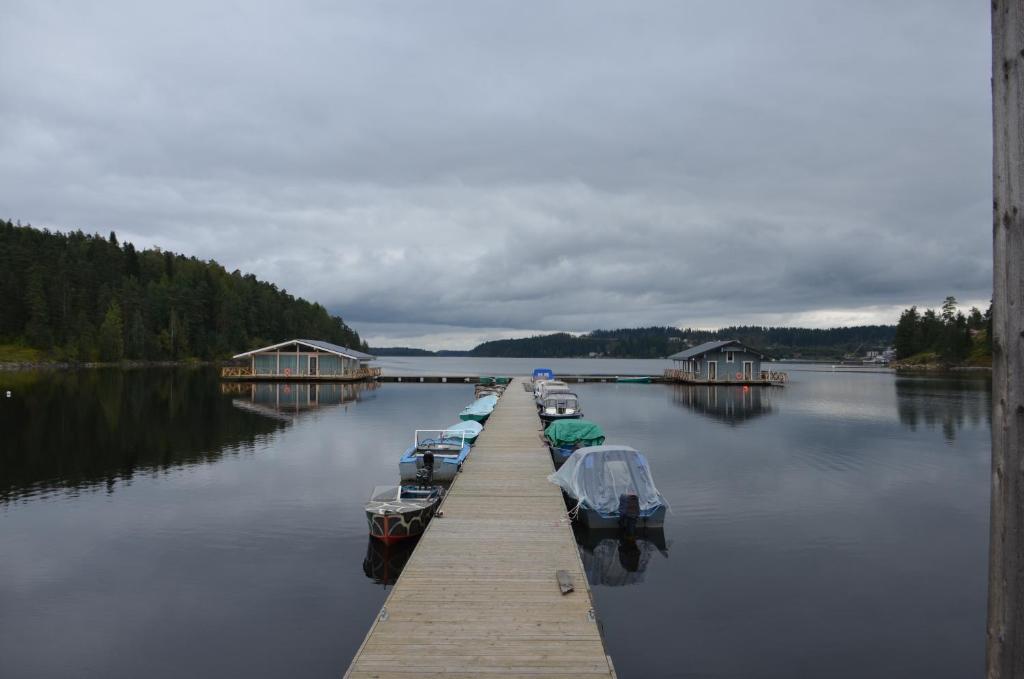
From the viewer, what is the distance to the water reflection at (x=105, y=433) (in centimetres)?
2669

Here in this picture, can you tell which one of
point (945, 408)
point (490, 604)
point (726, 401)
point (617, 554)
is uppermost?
point (490, 604)

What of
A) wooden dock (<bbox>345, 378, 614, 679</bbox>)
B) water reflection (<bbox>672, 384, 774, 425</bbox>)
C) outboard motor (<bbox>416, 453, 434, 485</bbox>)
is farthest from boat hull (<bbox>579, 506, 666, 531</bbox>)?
water reflection (<bbox>672, 384, 774, 425</bbox>)

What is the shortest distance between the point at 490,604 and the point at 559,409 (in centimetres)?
2953

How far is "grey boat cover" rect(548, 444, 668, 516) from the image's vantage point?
19328 millimetres

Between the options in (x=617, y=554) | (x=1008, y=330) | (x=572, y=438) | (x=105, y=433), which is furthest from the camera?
(x=105, y=433)

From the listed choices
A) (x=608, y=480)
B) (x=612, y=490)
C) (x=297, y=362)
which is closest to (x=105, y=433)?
(x=608, y=480)

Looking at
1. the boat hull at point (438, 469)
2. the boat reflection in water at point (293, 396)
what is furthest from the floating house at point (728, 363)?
the boat hull at point (438, 469)

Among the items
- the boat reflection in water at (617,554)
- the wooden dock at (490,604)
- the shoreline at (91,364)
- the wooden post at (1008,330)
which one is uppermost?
the wooden post at (1008,330)

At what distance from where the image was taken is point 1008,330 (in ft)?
10.8

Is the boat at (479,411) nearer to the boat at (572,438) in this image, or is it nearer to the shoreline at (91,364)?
the boat at (572,438)

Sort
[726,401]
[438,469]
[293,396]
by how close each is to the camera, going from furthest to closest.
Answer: [293,396] → [726,401] → [438,469]

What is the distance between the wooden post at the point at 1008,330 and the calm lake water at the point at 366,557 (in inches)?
364

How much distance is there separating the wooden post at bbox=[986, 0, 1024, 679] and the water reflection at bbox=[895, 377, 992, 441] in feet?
140

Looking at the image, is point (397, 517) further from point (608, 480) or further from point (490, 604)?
point (490, 604)
